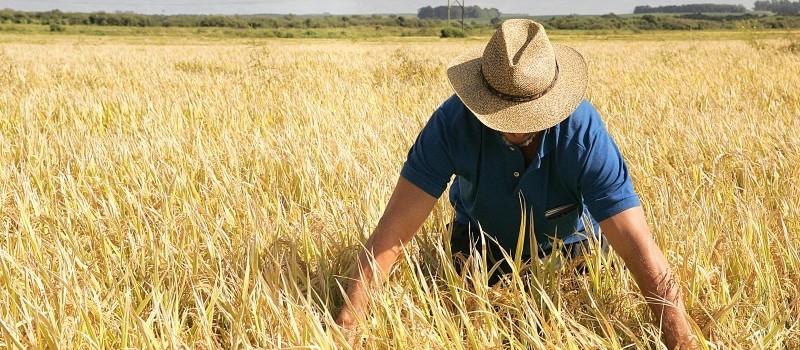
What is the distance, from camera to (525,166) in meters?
1.87

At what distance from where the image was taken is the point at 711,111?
4953 mm

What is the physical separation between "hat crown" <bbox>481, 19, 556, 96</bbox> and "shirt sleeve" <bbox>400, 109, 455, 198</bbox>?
0.78 feet

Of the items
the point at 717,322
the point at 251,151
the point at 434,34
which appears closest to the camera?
the point at 717,322

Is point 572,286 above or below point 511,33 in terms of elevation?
below

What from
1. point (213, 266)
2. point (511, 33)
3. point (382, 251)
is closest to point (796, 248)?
point (511, 33)

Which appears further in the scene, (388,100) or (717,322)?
(388,100)

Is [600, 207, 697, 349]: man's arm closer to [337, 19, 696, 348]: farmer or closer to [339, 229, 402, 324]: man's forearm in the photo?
[337, 19, 696, 348]: farmer

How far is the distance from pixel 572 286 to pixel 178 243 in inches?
46.4

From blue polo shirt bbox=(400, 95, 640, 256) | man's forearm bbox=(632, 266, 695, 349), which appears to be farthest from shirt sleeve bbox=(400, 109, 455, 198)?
man's forearm bbox=(632, 266, 695, 349)

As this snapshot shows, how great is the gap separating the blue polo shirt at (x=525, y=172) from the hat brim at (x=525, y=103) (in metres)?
0.12

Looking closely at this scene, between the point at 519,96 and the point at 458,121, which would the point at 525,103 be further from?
the point at 458,121

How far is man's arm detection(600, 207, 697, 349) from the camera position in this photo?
1.58 m

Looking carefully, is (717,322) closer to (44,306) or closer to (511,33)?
(511,33)

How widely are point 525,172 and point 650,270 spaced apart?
16.3 inches
